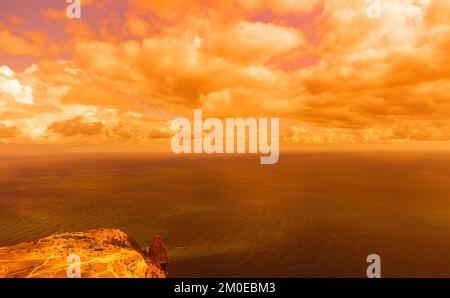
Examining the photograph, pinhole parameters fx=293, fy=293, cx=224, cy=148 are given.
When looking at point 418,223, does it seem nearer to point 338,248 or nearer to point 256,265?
point 338,248

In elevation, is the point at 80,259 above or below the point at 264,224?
above

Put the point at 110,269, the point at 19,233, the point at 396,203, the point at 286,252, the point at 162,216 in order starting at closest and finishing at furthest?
the point at 110,269
the point at 286,252
the point at 19,233
the point at 162,216
the point at 396,203

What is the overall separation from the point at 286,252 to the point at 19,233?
84045 mm

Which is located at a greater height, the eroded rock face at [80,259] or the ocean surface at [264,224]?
the eroded rock face at [80,259]

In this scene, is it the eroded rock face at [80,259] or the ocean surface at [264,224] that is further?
the ocean surface at [264,224]

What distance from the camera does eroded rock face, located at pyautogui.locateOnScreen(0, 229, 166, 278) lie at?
43.7 m

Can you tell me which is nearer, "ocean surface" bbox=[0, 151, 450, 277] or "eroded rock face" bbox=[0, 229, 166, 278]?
"eroded rock face" bbox=[0, 229, 166, 278]

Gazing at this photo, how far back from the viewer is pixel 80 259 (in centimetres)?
4772

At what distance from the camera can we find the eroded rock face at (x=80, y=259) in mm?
43688

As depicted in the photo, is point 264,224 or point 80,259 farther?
point 264,224

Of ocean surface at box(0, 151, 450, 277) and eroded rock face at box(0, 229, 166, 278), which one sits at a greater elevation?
eroded rock face at box(0, 229, 166, 278)

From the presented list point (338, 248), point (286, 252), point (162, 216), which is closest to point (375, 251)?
point (338, 248)

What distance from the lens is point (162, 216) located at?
119m
